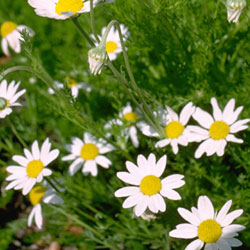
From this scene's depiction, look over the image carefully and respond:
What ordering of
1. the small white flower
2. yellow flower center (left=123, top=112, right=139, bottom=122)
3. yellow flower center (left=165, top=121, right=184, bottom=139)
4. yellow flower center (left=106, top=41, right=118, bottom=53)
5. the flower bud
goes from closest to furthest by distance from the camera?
the flower bud
the small white flower
yellow flower center (left=165, top=121, right=184, bottom=139)
yellow flower center (left=123, top=112, right=139, bottom=122)
yellow flower center (left=106, top=41, right=118, bottom=53)

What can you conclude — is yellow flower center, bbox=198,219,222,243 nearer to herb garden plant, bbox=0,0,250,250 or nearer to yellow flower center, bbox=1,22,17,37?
herb garden plant, bbox=0,0,250,250

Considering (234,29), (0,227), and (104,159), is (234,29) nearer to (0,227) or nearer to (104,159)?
(104,159)

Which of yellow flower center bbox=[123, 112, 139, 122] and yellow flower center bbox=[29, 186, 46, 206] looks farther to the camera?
yellow flower center bbox=[123, 112, 139, 122]

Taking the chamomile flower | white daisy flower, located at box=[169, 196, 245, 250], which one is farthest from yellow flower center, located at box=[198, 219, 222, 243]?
the chamomile flower

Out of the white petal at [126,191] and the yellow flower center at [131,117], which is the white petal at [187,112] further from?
the white petal at [126,191]

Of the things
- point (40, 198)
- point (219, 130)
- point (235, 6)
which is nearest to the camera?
point (235, 6)

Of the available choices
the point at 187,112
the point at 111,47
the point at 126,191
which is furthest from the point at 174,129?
the point at 111,47

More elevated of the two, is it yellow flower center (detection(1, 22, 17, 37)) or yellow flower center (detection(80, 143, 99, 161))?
yellow flower center (detection(1, 22, 17, 37))

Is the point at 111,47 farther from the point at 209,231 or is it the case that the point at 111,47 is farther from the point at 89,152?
the point at 209,231

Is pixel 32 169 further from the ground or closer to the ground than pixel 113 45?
closer to the ground
